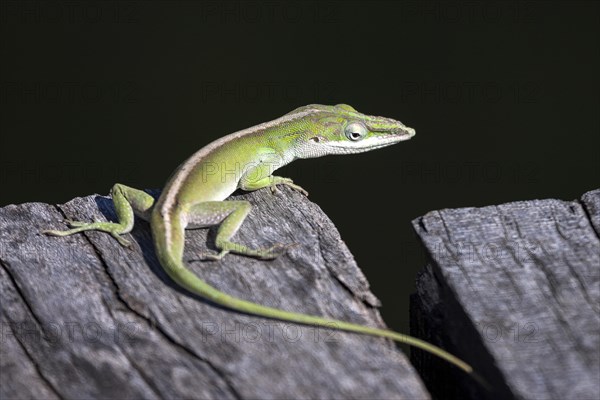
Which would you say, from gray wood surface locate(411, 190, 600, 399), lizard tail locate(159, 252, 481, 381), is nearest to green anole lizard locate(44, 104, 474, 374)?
lizard tail locate(159, 252, 481, 381)

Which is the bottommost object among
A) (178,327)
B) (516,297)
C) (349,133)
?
(178,327)

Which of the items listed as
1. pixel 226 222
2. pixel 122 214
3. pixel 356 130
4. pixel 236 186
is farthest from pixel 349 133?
pixel 122 214

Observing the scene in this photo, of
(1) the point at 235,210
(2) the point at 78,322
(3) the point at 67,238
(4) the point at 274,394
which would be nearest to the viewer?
(4) the point at 274,394

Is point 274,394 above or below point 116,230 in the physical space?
below

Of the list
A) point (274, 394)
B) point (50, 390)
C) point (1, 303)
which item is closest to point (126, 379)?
point (50, 390)

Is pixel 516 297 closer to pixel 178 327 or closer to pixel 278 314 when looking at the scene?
pixel 278 314

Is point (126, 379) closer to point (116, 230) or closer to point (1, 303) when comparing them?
point (1, 303)
